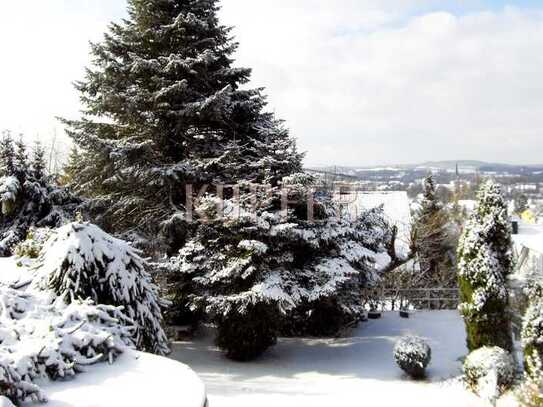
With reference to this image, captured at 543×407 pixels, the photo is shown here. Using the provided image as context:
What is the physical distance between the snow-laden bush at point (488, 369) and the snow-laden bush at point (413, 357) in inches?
28.0

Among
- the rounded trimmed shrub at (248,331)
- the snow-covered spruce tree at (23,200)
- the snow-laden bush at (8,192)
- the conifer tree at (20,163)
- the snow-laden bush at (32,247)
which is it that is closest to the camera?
the snow-laden bush at (32,247)

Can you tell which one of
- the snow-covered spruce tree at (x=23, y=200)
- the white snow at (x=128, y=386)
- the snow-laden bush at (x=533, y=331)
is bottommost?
the snow-laden bush at (x=533, y=331)

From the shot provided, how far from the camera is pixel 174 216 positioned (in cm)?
972

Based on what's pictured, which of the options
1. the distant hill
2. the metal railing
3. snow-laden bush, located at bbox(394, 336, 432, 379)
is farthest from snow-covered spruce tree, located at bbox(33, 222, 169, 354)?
the distant hill

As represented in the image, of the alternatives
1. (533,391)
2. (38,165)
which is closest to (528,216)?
(533,391)

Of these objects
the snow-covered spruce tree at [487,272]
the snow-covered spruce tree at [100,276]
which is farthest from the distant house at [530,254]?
the snow-covered spruce tree at [100,276]

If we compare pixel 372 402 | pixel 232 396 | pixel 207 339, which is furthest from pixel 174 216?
pixel 372 402

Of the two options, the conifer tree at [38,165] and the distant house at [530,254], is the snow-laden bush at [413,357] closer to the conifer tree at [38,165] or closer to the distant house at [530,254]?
the distant house at [530,254]

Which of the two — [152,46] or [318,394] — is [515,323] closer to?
[318,394]

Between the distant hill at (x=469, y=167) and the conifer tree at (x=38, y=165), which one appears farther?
the distant hill at (x=469, y=167)

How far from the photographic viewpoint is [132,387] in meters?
2.91

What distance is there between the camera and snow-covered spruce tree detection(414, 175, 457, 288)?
17.6 meters

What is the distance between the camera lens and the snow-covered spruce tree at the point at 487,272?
7762 millimetres

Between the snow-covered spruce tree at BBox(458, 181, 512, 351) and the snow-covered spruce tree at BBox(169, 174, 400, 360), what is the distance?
216 cm
